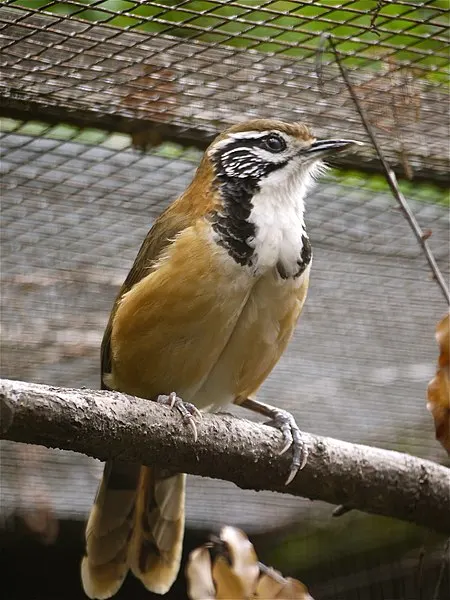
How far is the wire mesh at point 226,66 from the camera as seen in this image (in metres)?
2.79

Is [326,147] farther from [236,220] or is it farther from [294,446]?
[294,446]

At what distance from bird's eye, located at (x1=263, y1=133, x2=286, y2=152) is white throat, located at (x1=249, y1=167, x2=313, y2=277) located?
3.4 inches

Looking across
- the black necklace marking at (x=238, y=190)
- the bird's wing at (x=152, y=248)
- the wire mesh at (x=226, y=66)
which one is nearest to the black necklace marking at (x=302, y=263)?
Answer: the black necklace marking at (x=238, y=190)

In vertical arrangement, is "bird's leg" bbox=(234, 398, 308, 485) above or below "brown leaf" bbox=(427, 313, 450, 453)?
below

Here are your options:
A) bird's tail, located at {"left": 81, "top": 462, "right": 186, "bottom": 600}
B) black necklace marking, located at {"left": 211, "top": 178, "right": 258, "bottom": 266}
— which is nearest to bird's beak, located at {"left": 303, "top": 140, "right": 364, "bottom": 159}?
black necklace marking, located at {"left": 211, "top": 178, "right": 258, "bottom": 266}

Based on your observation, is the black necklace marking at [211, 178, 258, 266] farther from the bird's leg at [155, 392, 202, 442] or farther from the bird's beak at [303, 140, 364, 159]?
the bird's leg at [155, 392, 202, 442]

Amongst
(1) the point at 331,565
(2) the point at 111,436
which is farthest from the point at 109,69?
(1) the point at 331,565

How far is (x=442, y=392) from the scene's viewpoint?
252cm

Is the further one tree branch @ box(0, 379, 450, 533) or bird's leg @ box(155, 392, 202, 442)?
bird's leg @ box(155, 392, 202, 442)

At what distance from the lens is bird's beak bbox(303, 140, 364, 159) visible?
116 inches

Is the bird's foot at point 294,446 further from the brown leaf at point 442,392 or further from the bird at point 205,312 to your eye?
the brown leaf at point 442,392

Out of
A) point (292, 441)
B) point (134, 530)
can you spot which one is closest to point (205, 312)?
point (292, 441)

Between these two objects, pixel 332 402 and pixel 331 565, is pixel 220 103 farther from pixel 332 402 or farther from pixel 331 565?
pixel 331 565

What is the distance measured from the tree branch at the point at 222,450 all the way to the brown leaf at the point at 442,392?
353 mm
